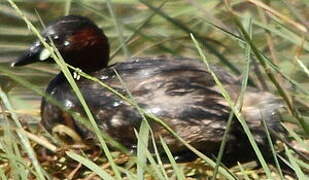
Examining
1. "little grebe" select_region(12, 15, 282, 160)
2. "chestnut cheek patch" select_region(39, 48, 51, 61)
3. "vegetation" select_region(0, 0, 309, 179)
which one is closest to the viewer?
"vegetation" select_region(0, 0, 309, 179)

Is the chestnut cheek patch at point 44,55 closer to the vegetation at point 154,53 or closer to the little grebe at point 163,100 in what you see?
the little grebe at point 163,100

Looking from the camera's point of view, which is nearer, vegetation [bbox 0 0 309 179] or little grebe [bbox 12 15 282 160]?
vegetation [bbox 0 0 309 179]

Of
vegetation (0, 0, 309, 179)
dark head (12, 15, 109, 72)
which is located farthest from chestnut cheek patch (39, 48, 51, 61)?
vegetation (0, 0, 309, 179)

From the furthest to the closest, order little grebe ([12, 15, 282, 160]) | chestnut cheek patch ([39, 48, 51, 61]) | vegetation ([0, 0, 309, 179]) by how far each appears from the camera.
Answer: chestnut cheek patch ([39, 48, 51, 61]), little grebe ([12, 15, 282, 160]), vegetation ([0, 0, 309, 179])

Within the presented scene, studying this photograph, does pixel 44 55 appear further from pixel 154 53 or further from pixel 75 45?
pixel 154 53

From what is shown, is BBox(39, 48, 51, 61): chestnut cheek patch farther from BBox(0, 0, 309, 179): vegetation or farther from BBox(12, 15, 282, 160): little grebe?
BBox(0, 0, 309, 179): vegetation

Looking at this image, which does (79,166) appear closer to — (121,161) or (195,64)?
(121,161)

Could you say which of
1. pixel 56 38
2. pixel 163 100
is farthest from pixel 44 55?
pixel 163 100
